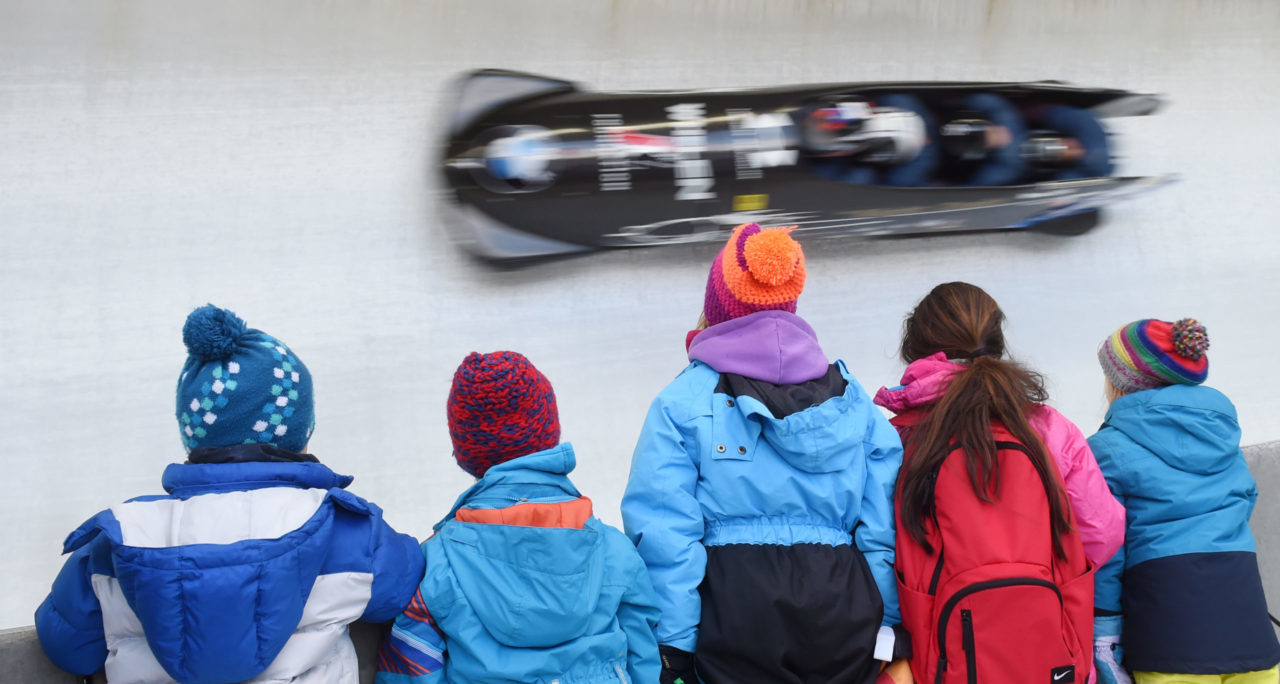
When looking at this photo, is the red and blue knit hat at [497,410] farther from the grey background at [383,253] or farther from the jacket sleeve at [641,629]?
the grey background at [383,253]

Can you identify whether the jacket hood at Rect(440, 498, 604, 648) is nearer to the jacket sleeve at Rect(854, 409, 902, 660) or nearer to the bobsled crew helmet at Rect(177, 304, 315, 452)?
the bobsled crew helmet at Rect(177, 304, 315, 452)

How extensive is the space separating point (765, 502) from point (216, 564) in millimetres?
767

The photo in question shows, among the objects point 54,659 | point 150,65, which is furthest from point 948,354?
point 150,65

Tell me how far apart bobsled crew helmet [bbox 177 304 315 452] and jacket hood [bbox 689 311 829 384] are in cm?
66

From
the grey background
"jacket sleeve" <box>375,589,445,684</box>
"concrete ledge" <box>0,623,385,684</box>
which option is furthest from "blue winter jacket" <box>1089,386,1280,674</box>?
the grey background

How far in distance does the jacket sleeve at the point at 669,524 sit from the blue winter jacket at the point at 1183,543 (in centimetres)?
80

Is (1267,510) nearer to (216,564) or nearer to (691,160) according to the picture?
(691,160)

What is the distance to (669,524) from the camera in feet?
4.88

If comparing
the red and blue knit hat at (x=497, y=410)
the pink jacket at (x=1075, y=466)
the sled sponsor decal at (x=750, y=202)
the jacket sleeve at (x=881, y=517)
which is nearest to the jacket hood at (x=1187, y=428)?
the pink jacket at (x=1075, y=466)

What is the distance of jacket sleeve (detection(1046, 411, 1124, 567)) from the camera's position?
1.60 metres

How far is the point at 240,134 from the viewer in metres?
2.84

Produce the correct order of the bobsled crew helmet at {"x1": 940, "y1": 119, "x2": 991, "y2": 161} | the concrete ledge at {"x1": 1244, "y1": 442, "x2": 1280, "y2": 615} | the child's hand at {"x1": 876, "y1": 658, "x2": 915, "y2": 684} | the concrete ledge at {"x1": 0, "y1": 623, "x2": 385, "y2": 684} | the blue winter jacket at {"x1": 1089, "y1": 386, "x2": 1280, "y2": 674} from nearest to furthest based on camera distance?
the concrete ledge at {"x1": 0, "y1": 623, "x2": 385, "y2": 684} < the child's hand at {"x1": 876, "y1": 658, "x2": 915, "y2": 684} < the blue winter jacket at {"x1": 1089, "y1": 386, "x2": 1280, "y2": 674} < the concrete ledge at {"x1": 1244, "y1": 442, "x2": 1280, "y2": 615} < the bobsled crew helmet at {"x1": 940, "y1": 119, "x2": 991, "y2": 161}

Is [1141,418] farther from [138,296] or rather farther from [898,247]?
[138,296]

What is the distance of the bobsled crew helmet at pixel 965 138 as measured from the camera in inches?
137
